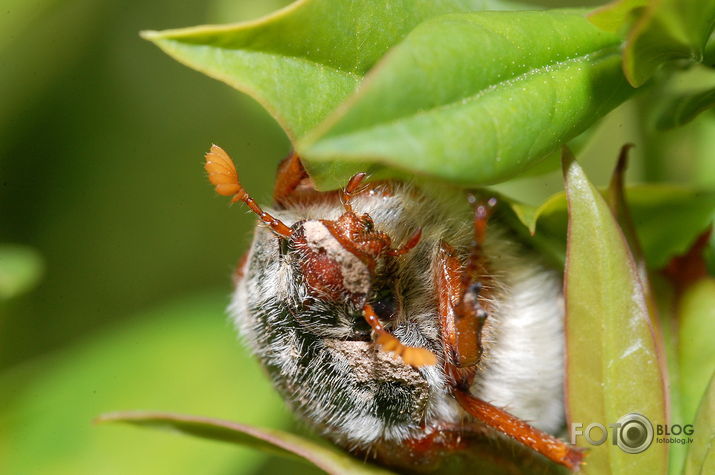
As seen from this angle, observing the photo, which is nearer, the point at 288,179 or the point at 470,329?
the point at 470,329

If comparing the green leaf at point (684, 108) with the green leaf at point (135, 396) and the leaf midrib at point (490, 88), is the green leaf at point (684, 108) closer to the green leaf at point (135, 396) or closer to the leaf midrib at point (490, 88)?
the leaf midrib at point (490, 88)

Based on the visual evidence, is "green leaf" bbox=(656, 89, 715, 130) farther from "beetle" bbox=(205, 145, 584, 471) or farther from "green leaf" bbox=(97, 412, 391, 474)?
"green leaf" bbox=(97, 412, 391, 474)

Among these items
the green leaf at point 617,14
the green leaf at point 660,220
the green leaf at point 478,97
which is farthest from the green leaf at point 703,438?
the green leaf at point 617,14

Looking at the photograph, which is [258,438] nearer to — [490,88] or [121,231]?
[490,88]

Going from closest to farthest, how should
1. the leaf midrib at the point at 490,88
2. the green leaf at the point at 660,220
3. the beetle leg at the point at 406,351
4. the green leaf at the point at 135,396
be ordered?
the leaf midrib at the point at 490,88 → the beetle leg at the point at 406,351 → the green leaf at the point at 660,220 → the green leaf at the point at 135,396

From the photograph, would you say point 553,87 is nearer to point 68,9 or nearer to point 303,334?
point 303,334

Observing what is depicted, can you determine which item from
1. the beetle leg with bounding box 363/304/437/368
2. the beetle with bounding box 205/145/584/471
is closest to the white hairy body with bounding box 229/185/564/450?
the beetle with bounding box 205/145/584/471

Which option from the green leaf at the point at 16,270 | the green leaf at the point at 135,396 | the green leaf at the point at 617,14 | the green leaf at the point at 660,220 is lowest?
the green leaf at the point at 135,396

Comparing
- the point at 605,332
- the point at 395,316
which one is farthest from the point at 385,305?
the point at 605,332
